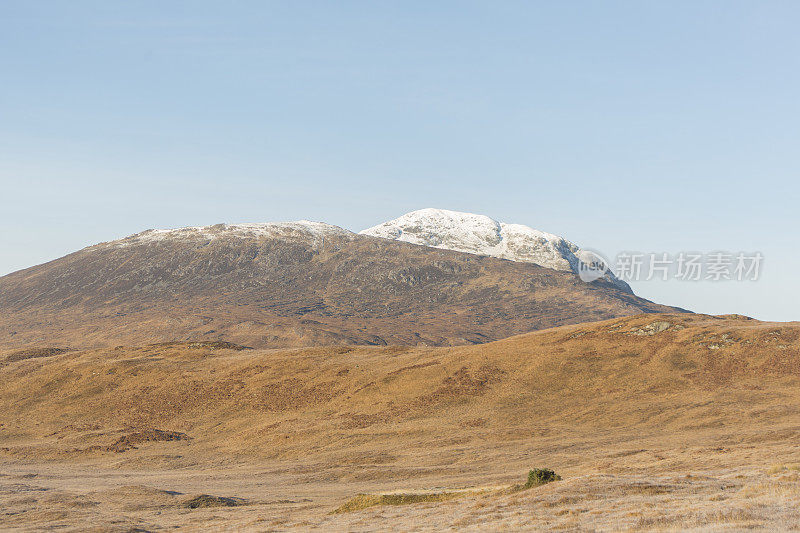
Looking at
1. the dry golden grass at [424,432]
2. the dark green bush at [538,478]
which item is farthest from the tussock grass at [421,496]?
the dry golden grass at [424,432]

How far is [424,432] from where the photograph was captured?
55.1 m

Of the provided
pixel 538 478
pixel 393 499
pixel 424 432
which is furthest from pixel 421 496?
pixel 424 432

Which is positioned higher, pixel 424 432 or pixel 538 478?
pixel 538 478

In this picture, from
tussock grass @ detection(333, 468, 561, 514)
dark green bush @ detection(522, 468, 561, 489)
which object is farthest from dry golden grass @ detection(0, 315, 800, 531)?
dark green bush @ detection(522, 468, 561, 489)

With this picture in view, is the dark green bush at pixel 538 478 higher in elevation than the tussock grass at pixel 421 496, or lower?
higher

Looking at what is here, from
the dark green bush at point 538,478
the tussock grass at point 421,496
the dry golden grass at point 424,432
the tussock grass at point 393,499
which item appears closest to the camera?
the dry golden grass at point 424,432

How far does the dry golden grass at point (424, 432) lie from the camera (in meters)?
24.5

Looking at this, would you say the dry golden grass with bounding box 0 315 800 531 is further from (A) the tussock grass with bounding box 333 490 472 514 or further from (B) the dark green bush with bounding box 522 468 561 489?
(B) the dark green bush with bounding box 522 468 561 489

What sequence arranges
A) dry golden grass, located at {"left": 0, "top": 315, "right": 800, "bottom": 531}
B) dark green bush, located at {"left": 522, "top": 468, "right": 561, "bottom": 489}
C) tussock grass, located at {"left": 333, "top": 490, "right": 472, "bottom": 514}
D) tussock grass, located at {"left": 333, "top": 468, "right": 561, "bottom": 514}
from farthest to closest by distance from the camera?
tussock grass, located at {"left": 333, "top": 490, "right": 472, "bottom": 514} < tussock grass, located at {"left": 333, "top": 468, "right": 561, "bottom": 514} < dark green bush, located at {"left": 522, "top": 468, "right": 561, "bottom": 489} < dry golden grass, located at {"left": 0, "top": 315, "right": 800, "bottom": 531}

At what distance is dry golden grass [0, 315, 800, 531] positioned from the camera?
2445cm

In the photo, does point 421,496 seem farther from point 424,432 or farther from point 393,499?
point 424,432

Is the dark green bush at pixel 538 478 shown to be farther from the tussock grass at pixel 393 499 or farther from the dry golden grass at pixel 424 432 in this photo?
Answer: the tussock grass at pixel 393 499

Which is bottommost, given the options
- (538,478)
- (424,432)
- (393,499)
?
(424,432)

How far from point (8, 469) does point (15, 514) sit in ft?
73.5
